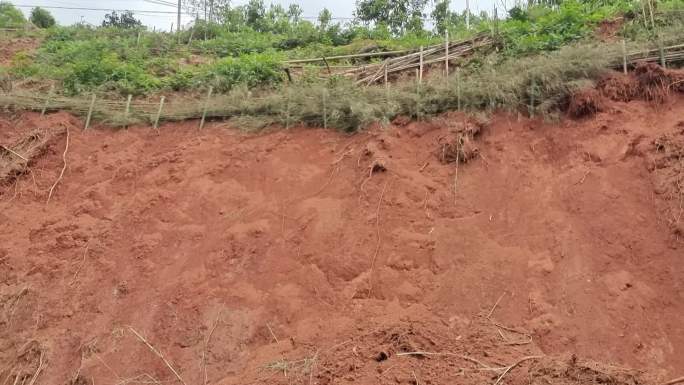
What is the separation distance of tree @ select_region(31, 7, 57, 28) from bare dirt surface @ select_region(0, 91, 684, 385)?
12.3 m

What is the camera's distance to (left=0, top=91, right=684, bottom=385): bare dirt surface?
18.6 feet

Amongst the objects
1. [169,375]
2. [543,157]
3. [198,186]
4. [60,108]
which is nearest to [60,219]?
[198,186]

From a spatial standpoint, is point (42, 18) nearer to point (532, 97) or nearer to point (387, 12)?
point (387, 12)

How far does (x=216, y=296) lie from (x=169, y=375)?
103cm

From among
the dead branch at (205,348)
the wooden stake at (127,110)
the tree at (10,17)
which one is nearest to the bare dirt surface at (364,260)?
the dead branch at (205,348)

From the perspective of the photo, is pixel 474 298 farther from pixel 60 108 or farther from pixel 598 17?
pixel 60 108

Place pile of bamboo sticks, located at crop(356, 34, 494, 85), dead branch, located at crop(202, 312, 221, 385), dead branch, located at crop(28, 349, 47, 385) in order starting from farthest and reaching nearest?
1. pile of bamboo sticks, located at crop(356, 34, 494, 85)
2. dead branch, located at crop(28, 349, 47, 385)
3. dead branch, located at crop(202, 312, 221, 385)

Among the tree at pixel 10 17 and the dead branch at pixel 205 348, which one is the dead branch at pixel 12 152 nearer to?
the dead branch at pixel 205 348

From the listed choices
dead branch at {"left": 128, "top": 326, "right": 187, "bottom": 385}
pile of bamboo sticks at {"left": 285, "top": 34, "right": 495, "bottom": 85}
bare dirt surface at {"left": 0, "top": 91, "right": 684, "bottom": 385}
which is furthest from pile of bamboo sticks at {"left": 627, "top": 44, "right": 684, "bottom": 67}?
dead branch at {"left": 128, "top": 326, "right": 187, "bottom": 385}

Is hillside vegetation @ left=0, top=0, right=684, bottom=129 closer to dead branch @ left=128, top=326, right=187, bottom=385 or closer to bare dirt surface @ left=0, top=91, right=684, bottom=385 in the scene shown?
bare dirt surface @ left=0, top=91, right=684, bottom=385

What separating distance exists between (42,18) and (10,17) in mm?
2201

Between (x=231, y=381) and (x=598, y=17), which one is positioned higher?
(x=598, y=17)

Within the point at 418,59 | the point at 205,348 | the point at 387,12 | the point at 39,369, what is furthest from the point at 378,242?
the point at 387,12

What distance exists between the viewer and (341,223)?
7.48 m
